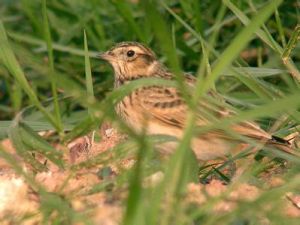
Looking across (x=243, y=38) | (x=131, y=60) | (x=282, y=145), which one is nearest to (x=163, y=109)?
(x=131, y=60)

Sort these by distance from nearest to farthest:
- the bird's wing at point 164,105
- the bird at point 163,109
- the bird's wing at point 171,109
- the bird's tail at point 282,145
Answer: the bird's tail at point 282,145 < the bird at point 163,109 < the bird's wing at point 171,109 < the bird's wing at point 164,105

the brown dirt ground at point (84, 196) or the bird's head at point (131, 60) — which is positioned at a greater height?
the brown dirt ground at point (84, 196)

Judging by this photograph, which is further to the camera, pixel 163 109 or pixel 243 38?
pixel 163 109

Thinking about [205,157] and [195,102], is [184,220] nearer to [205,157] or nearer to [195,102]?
[195,102]

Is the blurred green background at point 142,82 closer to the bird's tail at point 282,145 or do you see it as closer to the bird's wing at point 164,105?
the bird's tail at point 282,145

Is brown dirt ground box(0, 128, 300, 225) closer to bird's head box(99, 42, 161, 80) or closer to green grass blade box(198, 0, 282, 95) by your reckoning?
green grass blade box(198, 0, 282, 95)

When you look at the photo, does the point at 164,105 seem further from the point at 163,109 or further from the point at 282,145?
the point at 282,145

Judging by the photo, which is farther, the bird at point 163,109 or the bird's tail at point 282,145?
the bird at point 163,109

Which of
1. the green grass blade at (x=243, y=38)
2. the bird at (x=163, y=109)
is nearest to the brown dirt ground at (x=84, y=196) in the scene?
the green grass blade at (x=243, y=38)
